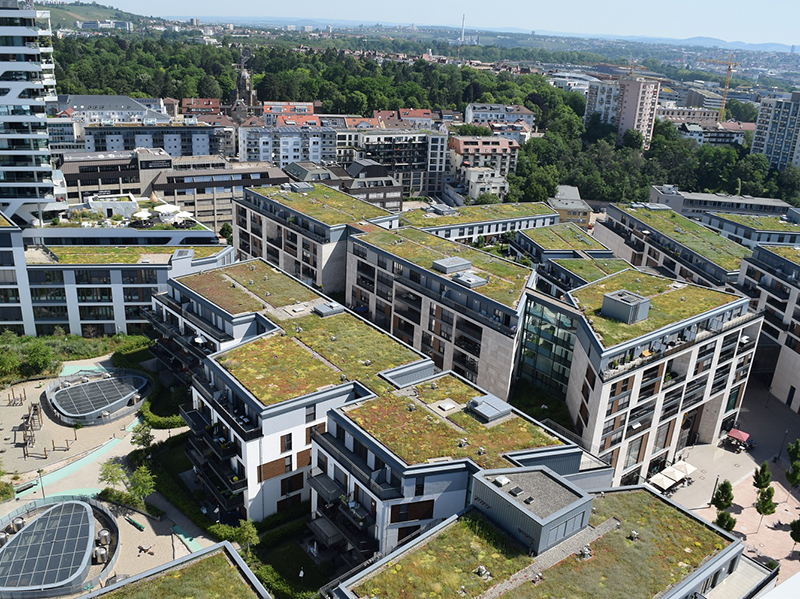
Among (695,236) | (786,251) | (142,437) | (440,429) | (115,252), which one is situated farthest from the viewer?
(695,236)

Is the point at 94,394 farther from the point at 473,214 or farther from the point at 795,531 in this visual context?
the point at 795,531

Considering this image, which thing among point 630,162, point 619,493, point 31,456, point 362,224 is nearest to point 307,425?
point 619,493

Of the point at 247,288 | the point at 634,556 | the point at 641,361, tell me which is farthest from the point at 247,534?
the point at 641,361

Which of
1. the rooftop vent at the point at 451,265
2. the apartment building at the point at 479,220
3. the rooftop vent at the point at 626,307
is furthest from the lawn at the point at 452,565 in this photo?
the apartment building at the point at 479,220

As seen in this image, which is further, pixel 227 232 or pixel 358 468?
pixel 227 232

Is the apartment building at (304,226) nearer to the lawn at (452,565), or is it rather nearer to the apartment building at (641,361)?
the apartment building at (641,361)

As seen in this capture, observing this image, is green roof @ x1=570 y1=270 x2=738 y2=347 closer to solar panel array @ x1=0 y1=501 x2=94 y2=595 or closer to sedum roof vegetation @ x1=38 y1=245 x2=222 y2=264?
solar panel array @ x1=0 y1=501 x2=94 y2=595

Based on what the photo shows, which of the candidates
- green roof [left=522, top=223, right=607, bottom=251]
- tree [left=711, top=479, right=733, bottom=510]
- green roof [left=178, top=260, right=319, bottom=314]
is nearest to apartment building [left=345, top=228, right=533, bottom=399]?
green roof [left=178, top=260, right=319, bottom=314]
